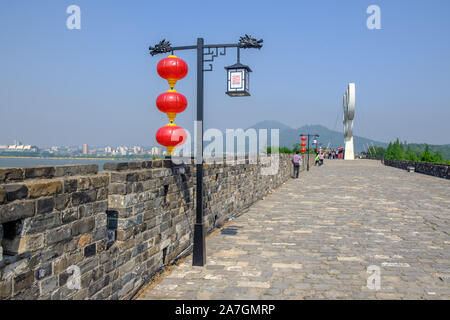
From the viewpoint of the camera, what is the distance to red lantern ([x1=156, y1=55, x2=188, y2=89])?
247 inches

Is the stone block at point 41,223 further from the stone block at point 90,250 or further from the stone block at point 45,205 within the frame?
the stone block at point 90,250

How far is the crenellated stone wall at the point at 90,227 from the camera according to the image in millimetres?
2754

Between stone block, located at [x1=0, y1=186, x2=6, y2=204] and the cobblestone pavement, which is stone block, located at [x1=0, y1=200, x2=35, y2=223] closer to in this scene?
stone block, located at [x1=0, y1=186, x2=6, y2=204]

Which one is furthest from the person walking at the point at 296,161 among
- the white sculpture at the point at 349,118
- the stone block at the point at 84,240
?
the white sculpture at the point at 349,118

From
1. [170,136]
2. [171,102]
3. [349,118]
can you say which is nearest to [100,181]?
[170,136]

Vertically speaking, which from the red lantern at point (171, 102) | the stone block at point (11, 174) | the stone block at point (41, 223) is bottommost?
the stone block at point (41, 223)

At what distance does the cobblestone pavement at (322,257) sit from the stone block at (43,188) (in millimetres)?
2126

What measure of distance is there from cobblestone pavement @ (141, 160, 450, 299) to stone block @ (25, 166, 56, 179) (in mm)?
2129

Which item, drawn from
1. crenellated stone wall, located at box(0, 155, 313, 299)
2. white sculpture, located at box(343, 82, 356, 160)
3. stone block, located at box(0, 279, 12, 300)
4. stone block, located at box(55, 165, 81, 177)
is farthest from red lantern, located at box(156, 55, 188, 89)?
white sculpture, located at box(343, 82, 356, 160)

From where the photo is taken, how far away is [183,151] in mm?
6945

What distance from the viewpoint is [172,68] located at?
629 centimetres

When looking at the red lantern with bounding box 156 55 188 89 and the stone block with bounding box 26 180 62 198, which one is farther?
the red lantern with bounding box 156 55 188 89
